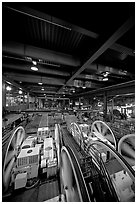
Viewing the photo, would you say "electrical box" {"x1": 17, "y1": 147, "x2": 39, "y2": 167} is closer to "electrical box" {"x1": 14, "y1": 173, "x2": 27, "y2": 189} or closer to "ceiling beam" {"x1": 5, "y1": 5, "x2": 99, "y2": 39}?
"electrical box" {"x1": 14, "y1": 173, "x2": 27, "y2": 189}

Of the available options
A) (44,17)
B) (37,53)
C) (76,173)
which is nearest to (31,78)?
(37,53)

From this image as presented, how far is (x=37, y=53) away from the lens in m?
2.18

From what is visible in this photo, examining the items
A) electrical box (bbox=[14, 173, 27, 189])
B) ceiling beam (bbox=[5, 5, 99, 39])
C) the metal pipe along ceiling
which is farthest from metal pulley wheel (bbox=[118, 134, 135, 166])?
ceiling beam (bbox=[5, 5, 99, 39])

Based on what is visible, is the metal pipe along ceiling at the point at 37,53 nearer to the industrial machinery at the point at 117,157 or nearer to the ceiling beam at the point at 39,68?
the ceiling beam at the point at 39,68

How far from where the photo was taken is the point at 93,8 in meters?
1.22

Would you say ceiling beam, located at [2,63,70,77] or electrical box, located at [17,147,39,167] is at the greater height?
ceiling beam, located at [2,63,70,77]

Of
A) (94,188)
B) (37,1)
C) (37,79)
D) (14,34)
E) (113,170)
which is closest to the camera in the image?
(37,1)

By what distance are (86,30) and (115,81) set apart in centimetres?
487

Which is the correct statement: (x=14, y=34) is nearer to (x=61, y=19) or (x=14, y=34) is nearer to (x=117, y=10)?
(x=61, y=19)

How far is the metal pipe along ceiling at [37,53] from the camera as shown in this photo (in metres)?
1.97

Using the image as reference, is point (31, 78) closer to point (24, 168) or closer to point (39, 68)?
point (39, 68)

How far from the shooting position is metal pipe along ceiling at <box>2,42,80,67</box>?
1.97 meters

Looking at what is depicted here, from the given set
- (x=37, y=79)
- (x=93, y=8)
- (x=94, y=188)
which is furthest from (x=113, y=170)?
(x=37, y=79)

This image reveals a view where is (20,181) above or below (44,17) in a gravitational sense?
below
